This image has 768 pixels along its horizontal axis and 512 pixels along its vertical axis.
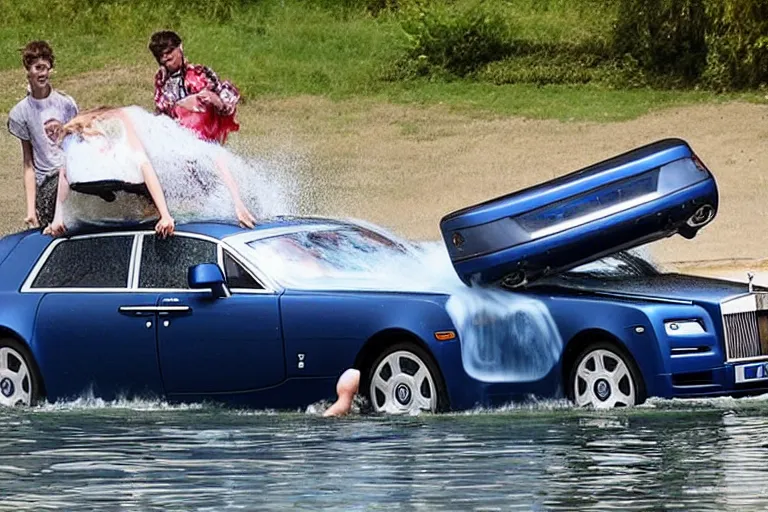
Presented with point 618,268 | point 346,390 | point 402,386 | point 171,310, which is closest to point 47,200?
point 171,310

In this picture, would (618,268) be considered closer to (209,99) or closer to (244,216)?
(244,216)

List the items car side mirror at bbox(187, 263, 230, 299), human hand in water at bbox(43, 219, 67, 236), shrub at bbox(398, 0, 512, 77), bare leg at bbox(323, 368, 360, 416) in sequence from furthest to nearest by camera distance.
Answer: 1. shrub at bbox(398, 0, 512, 77)
2. human hand in water at bbox(43, 219, 67, 236)
3. car side mirror at bbox(187, 263, 230, 299)
4. bare leg at bbox(323, 368, 360, 416)

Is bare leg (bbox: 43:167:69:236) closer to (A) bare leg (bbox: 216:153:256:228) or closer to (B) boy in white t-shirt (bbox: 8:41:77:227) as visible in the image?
(B) boy in white t-shirt (bbox: 8:41:77:227)

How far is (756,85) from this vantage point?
32.3 meters

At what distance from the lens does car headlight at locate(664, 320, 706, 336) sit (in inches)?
455

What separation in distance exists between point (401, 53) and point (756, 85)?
557 centimetres

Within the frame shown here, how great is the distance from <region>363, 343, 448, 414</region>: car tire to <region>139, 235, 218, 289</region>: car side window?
1.18 metres

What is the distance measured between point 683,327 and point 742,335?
38 cm

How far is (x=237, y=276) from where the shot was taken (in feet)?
41.0

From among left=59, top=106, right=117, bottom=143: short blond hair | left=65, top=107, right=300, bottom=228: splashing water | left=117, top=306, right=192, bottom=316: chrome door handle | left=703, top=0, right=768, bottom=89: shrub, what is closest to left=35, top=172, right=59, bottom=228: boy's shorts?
left=65, top=107, right=300, bottom=228: splashing water

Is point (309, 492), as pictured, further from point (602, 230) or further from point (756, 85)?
point (756, 85)

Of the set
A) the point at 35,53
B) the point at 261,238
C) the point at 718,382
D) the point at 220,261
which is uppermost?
the point at 35,53

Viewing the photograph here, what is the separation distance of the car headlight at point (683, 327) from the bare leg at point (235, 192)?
8.23 ft

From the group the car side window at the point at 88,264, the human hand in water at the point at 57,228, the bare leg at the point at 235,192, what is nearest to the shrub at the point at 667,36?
the bare leg at the point at 235,192
